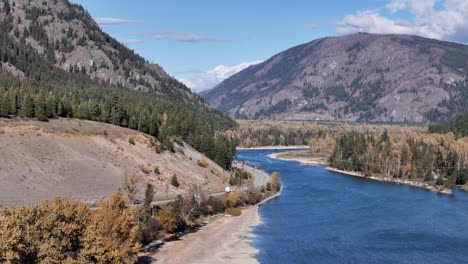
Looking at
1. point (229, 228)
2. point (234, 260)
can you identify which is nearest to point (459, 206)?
point (229, 228)

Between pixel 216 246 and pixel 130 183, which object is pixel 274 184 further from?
pixel 216 246

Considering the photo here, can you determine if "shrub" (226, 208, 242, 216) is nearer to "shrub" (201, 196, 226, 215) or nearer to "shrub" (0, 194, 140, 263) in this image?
"shrub" (201, 196, 226, 215)

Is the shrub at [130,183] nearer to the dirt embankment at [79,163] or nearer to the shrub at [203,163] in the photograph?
the dirt embankment at [79,163]

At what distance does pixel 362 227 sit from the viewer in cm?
10938

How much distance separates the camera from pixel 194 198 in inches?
4370

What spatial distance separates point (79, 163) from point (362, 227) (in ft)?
192

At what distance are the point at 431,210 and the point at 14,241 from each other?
10315 cm

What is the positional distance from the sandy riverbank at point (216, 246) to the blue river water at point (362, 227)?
7.60ft

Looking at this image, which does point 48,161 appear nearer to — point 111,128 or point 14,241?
point 111,128

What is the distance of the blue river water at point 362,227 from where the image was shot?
8806cm

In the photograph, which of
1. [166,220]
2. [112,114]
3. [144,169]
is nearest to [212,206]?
[144,169]

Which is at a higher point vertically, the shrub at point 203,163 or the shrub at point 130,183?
the shrub at point 203,163

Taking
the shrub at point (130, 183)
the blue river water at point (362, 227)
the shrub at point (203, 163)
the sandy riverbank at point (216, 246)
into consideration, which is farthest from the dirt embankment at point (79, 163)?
the blue river water at point (362, 227)

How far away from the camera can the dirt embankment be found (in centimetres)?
10194
